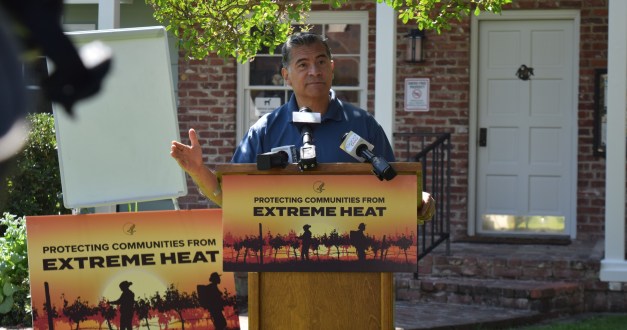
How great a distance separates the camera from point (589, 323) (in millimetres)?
7266

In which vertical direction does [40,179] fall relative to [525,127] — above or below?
below

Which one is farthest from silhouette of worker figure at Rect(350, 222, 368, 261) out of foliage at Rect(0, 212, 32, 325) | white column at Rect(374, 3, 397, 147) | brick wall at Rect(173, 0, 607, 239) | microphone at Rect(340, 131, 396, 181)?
brick wall at Rect(173, 0, 607, 239)

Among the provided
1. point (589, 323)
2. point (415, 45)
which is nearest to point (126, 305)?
point (589, 323)

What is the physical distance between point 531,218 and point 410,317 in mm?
3045

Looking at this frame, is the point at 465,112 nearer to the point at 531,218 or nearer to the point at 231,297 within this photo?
the point at 531,218

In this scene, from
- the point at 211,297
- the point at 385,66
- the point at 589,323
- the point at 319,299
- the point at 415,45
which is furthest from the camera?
the point at 415,45

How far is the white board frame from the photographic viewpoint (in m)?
4.43

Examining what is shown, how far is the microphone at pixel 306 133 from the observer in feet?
9.94

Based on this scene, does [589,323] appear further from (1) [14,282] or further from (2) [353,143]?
(2) [353,143]

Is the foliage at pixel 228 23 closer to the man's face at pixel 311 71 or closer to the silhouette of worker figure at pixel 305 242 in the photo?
the man's face at pixel 311 71

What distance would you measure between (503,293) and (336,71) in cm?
319

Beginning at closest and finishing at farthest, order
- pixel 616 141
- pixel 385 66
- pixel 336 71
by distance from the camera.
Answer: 1. pixel 616 141
2. pixel 385 66
3. pixel 336 71

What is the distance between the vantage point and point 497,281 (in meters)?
8.12

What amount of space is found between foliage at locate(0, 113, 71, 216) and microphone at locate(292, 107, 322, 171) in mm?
5580
